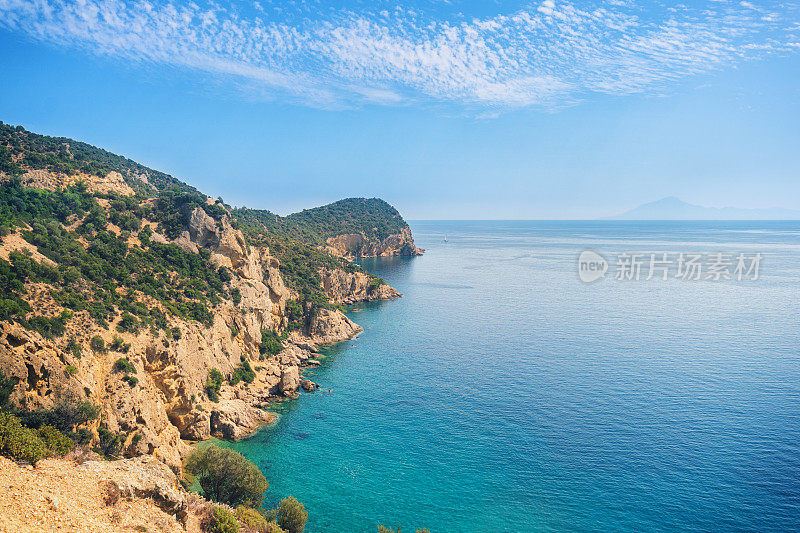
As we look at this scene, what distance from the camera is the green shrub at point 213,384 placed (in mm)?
47344

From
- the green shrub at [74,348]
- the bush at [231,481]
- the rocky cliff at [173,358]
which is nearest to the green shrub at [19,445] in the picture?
the rocky cliff at [173,358]

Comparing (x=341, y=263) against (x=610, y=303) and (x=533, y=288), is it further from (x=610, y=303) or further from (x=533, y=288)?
(x=610, y=303)

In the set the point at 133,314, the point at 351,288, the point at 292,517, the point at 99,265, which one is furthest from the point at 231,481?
the point at 351,288

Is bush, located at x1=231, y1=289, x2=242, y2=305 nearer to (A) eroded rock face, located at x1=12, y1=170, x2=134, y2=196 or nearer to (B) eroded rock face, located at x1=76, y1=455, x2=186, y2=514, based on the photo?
(A) eroded rock face, located at x1=12, y1=170, x2=134, y2=196

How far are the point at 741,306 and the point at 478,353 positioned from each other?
6129 centimetres

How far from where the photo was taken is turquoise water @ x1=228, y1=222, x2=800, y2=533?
34.1 meters

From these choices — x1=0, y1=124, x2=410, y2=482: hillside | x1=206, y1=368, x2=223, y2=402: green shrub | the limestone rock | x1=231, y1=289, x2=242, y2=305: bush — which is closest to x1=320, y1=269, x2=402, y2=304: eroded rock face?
x1=0, y1=124, x2=410, y2=482: hillside

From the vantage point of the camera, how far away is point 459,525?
107 feet

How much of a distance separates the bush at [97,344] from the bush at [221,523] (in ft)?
63.9

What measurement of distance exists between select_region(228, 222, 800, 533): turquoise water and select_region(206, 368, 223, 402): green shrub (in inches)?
255

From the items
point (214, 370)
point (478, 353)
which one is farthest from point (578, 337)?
point (214, 370)

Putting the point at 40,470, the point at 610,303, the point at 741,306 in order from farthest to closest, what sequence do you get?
1. the point at 610,303
2. the point at 741,306
3. the point at 40,470

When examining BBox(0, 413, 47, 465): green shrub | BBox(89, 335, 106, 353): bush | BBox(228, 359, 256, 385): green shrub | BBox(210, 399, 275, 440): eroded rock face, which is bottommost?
BBox(210, 399, 275, 440): eroded rock face

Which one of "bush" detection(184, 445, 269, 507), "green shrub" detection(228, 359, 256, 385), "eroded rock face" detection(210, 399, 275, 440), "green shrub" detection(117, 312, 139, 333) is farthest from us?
"green shrub" detection(228, 359, 256, 385)
